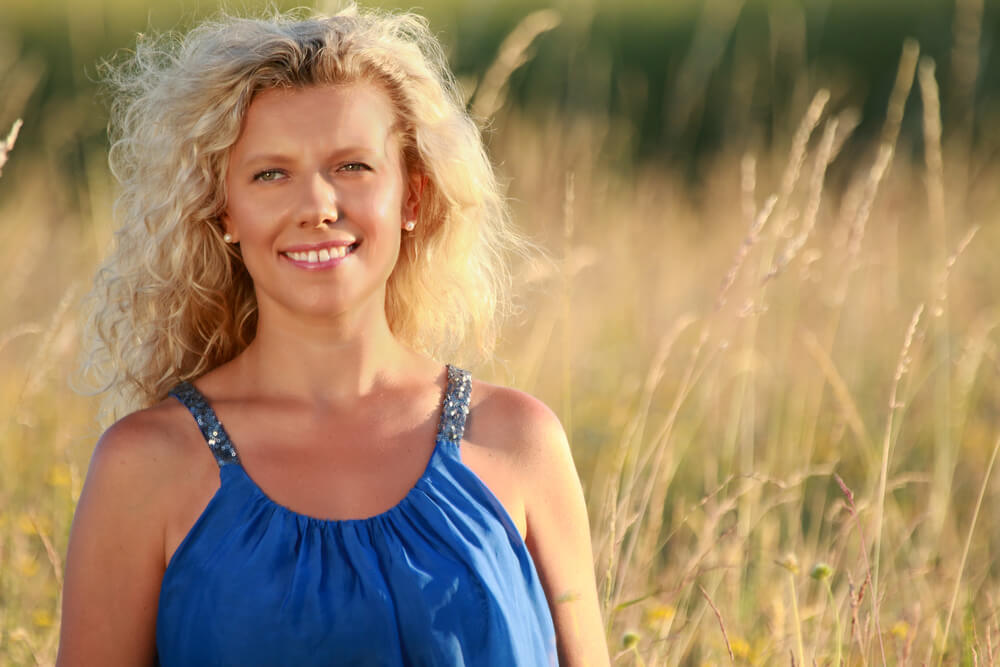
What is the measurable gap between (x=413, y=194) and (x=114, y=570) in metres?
0.77

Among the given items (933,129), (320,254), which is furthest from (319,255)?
(933,129)

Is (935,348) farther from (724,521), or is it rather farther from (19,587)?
(19,587)

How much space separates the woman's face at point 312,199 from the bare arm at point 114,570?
35cm

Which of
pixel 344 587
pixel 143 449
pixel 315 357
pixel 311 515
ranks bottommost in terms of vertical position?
pixel 344 587

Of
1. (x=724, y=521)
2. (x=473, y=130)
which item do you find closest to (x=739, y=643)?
(x=724, y=521)

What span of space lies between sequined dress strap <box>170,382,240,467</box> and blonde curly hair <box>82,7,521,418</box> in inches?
6.5

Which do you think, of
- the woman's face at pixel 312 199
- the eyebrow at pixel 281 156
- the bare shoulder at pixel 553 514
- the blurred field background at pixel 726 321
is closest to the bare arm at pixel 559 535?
the bare shoulder at pixel 553 514

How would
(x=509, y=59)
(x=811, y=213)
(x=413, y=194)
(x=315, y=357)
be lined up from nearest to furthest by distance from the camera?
1. (x=315, y=357)
2. (x=413, y=194)
3. (x=811, y=213)
4. (x=509, y=59)

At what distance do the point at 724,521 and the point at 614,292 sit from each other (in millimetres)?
1955

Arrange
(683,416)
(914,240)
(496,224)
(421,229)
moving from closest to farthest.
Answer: (421,229) < (496,224) < (683,416) < (914,240)

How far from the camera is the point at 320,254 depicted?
175cm

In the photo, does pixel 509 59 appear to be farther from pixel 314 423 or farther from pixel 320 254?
pixel 314 423

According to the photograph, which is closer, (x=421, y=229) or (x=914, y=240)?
(x=421, y=229)

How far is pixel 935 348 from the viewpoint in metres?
4.31
